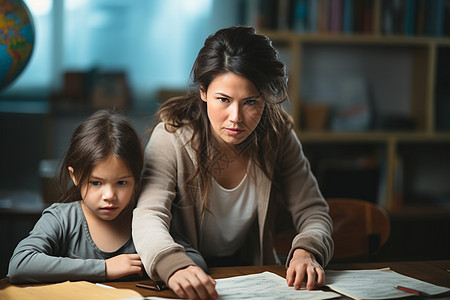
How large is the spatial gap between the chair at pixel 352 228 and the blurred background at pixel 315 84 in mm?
1107

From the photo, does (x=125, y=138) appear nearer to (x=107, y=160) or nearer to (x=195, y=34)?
(x=107, y=160)

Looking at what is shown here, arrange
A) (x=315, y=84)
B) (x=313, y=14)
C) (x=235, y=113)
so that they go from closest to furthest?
(x=235, y=113) → (x=313, y=14) → (x=315, y=84)

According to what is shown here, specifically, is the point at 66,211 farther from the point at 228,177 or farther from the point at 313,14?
the point at 313,14

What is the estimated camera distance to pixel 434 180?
3.39 m

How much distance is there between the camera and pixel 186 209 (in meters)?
1.34

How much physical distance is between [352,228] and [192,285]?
76 centimetres

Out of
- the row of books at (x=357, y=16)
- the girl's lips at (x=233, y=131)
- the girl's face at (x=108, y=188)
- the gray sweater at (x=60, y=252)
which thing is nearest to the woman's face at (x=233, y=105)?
the girl's lips at (x=233, y=131)

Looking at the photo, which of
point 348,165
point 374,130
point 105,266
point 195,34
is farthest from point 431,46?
point 105,266

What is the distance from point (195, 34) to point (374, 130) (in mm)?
1277

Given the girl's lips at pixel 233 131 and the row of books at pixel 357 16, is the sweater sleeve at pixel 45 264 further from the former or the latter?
the row of books at pixel 357 16

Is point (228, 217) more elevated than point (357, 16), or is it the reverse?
point (357, 16)

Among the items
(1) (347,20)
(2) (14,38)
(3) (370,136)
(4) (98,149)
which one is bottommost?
(3) (370,136)

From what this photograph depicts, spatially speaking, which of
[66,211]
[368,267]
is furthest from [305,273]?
[66,211]

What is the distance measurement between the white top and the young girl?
0.83 ft
